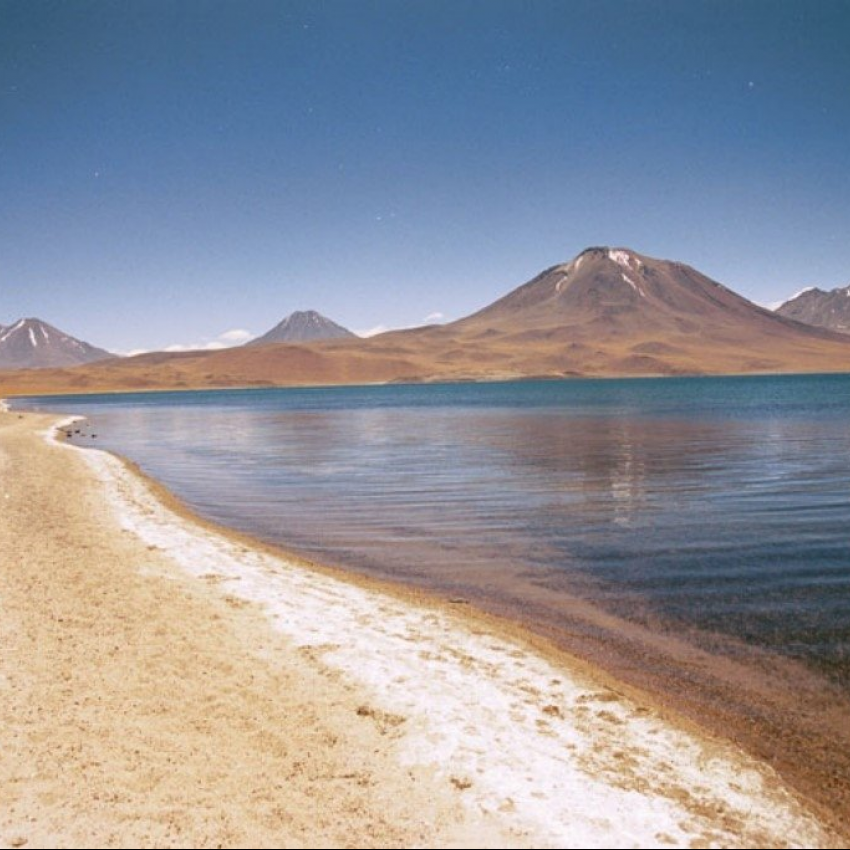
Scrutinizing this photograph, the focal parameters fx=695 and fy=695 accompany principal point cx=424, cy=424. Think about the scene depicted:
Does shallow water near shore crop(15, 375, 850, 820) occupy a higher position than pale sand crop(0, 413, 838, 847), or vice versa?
pale sand crop(0, 413, 838, 847)

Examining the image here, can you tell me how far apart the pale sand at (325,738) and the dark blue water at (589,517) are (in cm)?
284

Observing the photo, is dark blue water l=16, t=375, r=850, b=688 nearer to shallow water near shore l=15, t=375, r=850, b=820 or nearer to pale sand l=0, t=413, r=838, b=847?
shallow water near shore l=15, t=375, r=850, b=820

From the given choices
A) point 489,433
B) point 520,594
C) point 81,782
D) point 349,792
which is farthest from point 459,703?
point 489,433

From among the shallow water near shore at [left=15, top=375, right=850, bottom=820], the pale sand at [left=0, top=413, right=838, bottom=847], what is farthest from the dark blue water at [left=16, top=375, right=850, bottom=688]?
the pale sand at [left=0, top=413, right=838, bottom=847]

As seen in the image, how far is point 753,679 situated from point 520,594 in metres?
4.25

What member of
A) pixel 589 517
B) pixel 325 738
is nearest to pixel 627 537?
pixel 589 517

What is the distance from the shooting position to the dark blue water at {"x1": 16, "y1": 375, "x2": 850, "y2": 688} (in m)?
11.2

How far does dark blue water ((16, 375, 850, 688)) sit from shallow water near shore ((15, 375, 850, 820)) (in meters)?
0.07

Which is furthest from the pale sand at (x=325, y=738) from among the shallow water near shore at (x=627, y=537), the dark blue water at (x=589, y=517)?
the dark blue water at (x=589, y=517)

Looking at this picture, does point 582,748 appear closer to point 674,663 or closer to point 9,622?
point 674,663

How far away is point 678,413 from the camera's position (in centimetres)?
6250

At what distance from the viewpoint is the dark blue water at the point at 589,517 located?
1120 cm

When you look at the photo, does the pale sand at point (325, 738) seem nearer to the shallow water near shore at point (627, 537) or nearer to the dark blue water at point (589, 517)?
the shallow water near shore at point (627, 537)

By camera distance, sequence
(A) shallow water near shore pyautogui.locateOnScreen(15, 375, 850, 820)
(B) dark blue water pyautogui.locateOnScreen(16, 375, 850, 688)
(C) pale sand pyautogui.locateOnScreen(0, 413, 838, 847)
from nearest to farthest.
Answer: (C) pale sand pyautogui.locateOnScreen(0, 413, 838, 847) < (A) shallow water near shore pyautogui.locateOnScreen(15, 375, 850, 820) < (B) dark blue water pyautogui.locateOnScreen(16, 375, 850, 688)
